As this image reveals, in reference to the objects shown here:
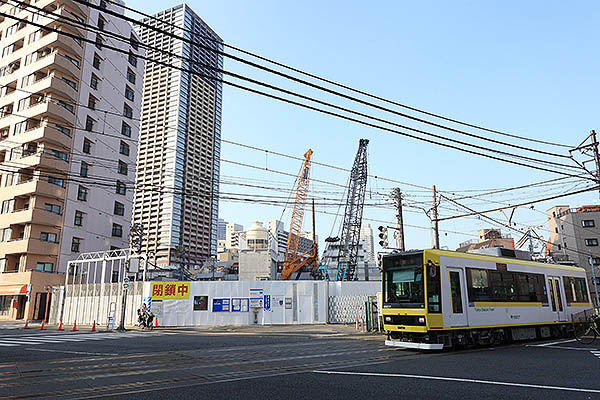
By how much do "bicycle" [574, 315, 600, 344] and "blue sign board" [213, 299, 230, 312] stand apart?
2063 cm

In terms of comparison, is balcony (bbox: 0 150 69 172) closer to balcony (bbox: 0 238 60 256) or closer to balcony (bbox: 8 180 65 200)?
balcony (bbox: 8 180 65 200)

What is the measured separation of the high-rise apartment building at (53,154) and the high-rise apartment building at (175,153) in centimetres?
8238

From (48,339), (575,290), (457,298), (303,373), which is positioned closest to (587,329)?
(575,290)

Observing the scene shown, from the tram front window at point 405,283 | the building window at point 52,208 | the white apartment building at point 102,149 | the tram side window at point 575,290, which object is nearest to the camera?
the tram front window at point 405,283

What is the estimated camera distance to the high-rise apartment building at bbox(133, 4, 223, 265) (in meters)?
138

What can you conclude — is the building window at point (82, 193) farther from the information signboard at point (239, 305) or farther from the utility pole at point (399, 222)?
the utility pole at point (399, 222)

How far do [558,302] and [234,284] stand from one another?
19657 millimetres

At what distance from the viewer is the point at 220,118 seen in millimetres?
168750

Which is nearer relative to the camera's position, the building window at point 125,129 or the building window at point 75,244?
the building window at point 75,244

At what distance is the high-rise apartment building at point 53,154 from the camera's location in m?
40.9

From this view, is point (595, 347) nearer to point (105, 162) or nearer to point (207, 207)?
point (105, 162)

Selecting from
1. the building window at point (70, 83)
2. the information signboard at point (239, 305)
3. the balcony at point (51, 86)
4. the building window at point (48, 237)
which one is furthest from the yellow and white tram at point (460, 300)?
the building window at point (70, 83)

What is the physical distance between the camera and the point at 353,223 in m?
60.2

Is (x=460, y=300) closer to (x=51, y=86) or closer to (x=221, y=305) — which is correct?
(x=221, y=305)
